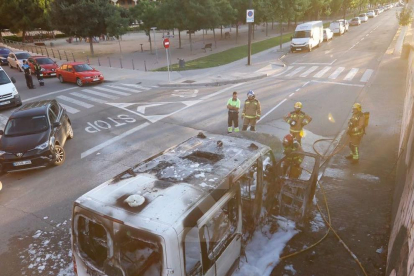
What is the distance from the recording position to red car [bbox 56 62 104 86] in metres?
22.1

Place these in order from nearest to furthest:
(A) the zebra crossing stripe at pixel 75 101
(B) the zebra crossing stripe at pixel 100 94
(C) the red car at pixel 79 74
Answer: (A) the zebra crossing stripe at pixel 75 101 → (B) the zebra crossing stripe at pixel 100 94 → (C) the red car at pixel 79 74

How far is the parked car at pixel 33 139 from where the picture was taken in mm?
9594

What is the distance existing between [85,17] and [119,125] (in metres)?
21.5

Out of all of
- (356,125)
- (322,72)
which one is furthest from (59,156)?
(322,72)

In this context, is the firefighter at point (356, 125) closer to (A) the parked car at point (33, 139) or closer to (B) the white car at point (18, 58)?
(A) the parked car at point (33, 139)

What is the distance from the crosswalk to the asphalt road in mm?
61

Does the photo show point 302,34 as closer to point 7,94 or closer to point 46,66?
point 46,66

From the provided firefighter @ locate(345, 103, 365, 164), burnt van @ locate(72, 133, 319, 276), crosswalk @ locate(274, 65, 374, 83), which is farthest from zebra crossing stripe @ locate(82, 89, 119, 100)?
burnt van @ locate(72, 133, 319, 276)

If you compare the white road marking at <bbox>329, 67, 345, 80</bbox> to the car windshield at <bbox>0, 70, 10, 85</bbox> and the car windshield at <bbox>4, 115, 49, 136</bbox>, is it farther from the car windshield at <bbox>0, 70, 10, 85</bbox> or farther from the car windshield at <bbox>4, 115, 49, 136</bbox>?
the car windshield at <bbox>0, 70, 10, 85</bbox>

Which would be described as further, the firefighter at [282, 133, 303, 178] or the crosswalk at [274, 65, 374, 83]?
the crosswalk at [274, 65, 374, 83]

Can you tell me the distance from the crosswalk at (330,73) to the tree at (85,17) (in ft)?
57.5

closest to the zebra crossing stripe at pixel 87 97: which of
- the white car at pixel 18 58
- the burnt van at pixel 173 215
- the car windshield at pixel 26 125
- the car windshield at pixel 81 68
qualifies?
the car windshield at pixel 81 68

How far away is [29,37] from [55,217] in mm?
63220

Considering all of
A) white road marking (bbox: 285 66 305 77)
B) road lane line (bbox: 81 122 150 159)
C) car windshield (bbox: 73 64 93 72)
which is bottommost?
road lane line (bbox: 81 122 150 159)
